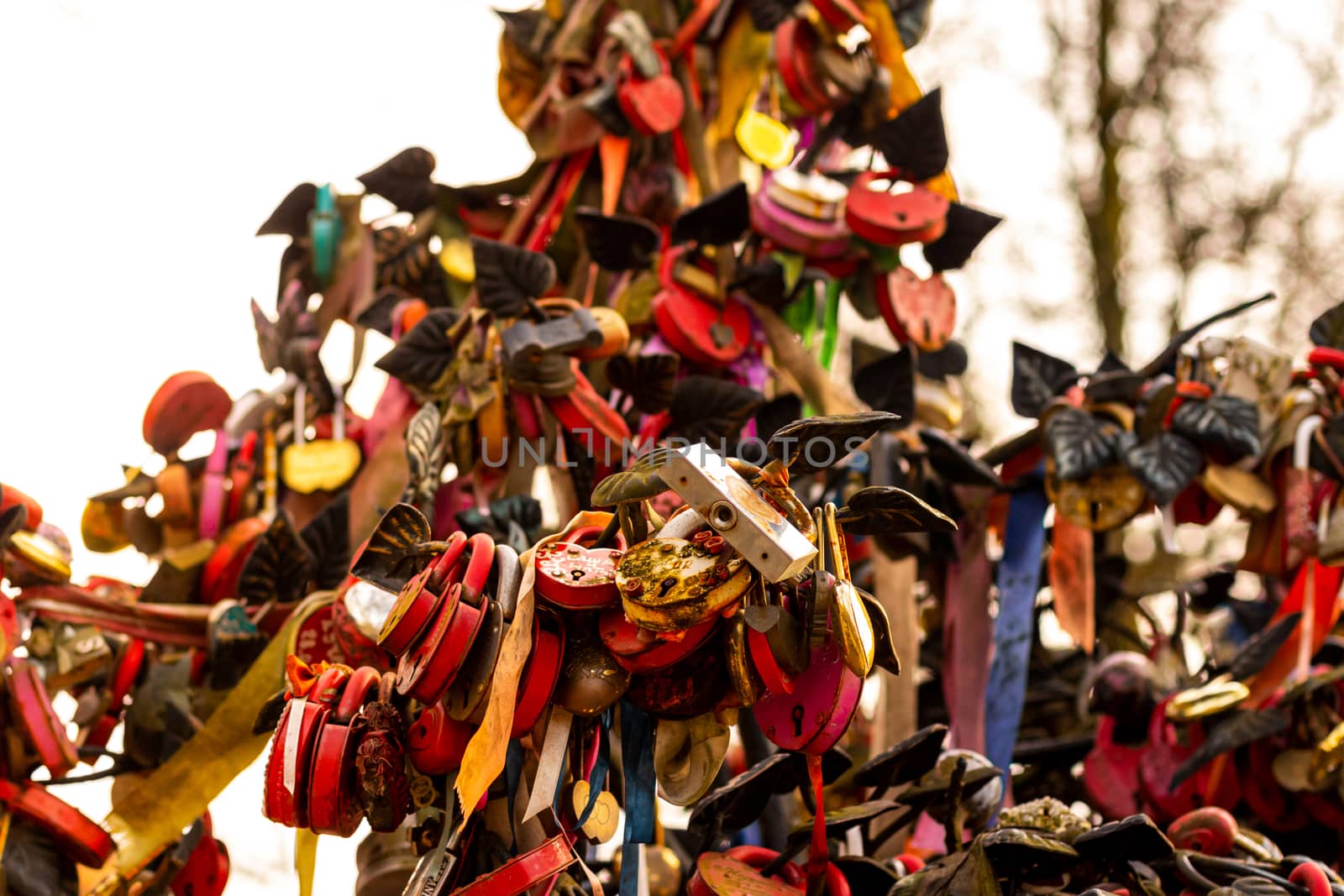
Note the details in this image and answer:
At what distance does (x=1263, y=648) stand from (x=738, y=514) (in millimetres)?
1351

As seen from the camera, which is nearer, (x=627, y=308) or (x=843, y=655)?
(x=843, y=655)

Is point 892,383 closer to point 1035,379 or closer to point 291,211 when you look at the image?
point 1035,379

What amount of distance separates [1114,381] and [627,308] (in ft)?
2.45

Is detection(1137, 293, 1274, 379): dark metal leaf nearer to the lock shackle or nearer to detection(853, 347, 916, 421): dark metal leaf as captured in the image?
detection(853, 347, 916, 421): dark metal leaf

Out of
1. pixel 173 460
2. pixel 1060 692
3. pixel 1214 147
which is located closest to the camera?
pixel 173 460

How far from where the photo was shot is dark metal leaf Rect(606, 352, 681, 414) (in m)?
2.34

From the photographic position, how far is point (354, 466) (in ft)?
8.58

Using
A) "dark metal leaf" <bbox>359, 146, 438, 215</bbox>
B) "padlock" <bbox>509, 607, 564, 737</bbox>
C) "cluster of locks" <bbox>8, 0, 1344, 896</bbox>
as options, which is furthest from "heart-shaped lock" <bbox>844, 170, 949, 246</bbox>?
"padlock" <bbox>509, 607, 564, 737</bbox>

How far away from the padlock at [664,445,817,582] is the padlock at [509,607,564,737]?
0.21 metres

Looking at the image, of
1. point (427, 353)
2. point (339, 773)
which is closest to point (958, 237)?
point (427, 353)

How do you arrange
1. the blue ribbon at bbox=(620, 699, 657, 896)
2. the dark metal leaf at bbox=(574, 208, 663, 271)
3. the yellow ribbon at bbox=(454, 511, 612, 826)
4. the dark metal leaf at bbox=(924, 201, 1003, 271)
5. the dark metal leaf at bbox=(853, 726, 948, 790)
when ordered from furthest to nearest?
1. the dark metal leaf at bbox=(924, 201, 1003, 271)
2. the dark metal leaf at bbox=(574, 208, 663, 271)
3. the dark metal leaf at bbox=(853, 726, 948, 790)
4. the blue ribbon at bbox=(620, 699, 657, 896)
5. the yellow ribbon at bbox=(454, 511, 612, 826)

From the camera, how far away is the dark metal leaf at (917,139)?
8.87 feet

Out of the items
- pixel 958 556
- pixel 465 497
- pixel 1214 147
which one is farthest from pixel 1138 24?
pixel 465 497

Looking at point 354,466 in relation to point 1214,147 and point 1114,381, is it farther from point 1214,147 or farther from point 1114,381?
point 1214,147
